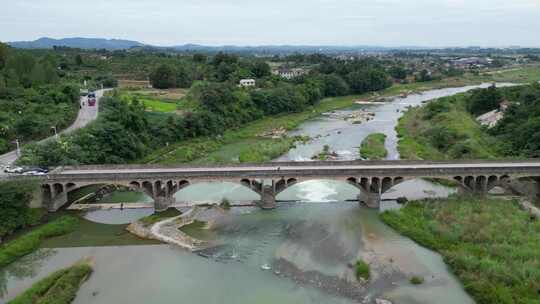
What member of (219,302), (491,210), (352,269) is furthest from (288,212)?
(491,210)

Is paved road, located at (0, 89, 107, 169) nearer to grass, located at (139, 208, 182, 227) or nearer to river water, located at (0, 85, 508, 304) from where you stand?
river water, located at (0, 85, 508, 304)

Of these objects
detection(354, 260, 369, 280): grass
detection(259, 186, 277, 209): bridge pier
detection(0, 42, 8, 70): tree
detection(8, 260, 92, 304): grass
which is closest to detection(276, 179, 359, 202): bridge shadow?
detection(259, 186, 277, 209): bridge pier

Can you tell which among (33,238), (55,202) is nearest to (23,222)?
(33,238)

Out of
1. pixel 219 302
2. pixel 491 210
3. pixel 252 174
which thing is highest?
pixel 252 174

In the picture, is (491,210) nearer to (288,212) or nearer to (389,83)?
(288,212)

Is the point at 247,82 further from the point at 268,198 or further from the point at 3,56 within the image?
the point at 268,198

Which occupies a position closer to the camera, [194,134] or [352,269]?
[352,269]

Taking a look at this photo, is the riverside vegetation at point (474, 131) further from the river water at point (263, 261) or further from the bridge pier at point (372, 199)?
the bridge pier at point (372, 199)

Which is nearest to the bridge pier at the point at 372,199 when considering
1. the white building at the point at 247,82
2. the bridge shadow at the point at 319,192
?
the bridge shadow at the point at 319,192
